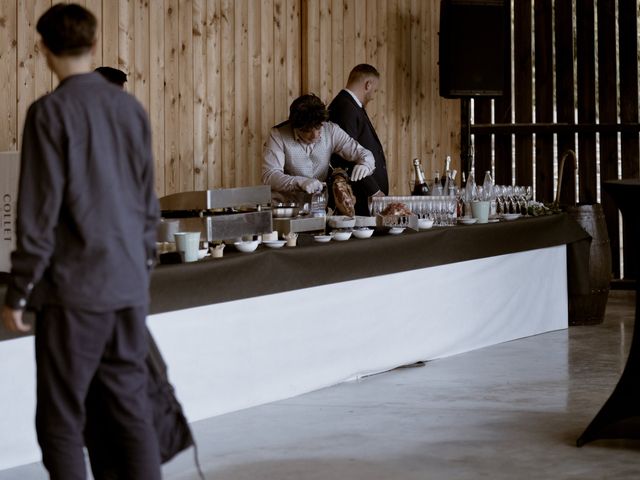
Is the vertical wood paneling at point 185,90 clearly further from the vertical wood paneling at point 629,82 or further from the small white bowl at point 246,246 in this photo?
the vertical wood paneling at point 629,82

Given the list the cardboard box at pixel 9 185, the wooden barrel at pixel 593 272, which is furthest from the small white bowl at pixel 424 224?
the cardboard box at pixel 9 185

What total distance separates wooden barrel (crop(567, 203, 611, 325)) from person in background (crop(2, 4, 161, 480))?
14.7 feet

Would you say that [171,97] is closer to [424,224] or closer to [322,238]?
[424,224]

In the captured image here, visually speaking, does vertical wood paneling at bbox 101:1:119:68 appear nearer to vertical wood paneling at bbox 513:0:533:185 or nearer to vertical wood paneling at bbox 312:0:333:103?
vertical wood paneling at bbox 312:0:333:103

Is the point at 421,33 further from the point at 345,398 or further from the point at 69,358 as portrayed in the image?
the point at 69,358

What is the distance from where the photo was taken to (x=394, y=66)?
8344mm

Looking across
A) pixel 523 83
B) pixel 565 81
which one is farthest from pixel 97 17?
pixel 565 81

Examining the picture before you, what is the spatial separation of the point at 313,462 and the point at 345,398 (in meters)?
0.95

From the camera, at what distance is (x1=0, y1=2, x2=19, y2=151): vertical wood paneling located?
5.46m

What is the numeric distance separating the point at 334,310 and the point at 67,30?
2.49 meters

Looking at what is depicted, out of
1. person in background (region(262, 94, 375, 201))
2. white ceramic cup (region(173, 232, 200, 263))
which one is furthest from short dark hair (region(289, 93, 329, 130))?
white ceramic cup (region(173, 232, 200, 263))

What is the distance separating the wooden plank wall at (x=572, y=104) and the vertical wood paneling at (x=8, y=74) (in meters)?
4.30

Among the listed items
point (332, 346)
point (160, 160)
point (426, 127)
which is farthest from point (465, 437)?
point (426, 127)

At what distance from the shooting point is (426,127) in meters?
8.66
